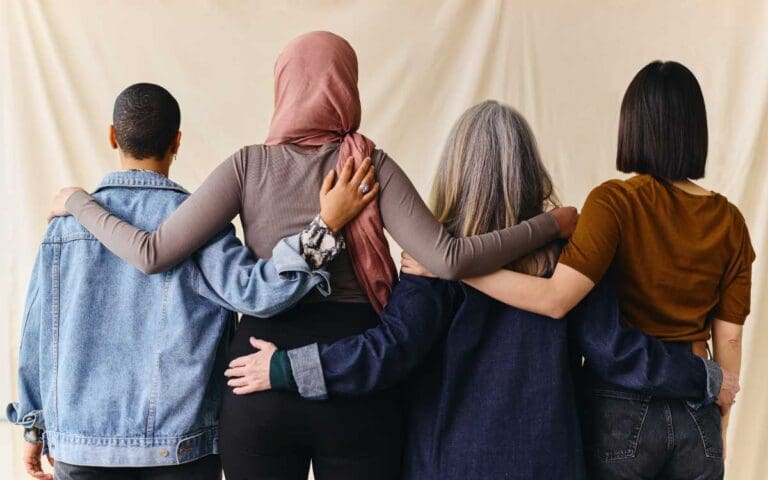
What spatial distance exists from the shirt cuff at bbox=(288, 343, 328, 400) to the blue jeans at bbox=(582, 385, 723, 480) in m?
0.52

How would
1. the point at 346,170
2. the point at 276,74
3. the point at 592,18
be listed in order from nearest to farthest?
the point at 346,170 < the point at 276,74 < the point at 592,18

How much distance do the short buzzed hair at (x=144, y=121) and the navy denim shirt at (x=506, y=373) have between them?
527 mm

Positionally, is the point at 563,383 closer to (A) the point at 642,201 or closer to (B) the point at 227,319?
(A) the point at 642,201

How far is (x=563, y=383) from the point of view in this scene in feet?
4.74

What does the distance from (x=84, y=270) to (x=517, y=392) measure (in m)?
0.82

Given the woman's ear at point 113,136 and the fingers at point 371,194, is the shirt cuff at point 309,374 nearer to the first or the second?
the fingers at point 371,194

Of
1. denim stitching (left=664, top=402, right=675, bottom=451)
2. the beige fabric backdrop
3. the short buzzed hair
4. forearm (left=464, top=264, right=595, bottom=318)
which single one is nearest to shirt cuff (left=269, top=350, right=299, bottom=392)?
forearm (left=464, top=264, right=595, bottom=318)

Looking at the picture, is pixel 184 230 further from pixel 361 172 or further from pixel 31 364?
pixel 31 364

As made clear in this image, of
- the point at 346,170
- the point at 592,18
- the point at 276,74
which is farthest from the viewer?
the point at 592,18

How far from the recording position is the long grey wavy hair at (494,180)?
4.89 ft

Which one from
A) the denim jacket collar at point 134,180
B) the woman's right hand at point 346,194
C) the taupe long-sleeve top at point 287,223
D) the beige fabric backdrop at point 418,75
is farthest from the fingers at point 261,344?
the beige fabric backdrop at point 418,75

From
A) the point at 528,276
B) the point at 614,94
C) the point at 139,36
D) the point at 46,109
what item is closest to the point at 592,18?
the point at 614,94

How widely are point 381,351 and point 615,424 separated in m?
0.46

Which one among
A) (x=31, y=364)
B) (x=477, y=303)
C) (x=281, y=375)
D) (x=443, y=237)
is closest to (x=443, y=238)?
(x=443, y=237)
